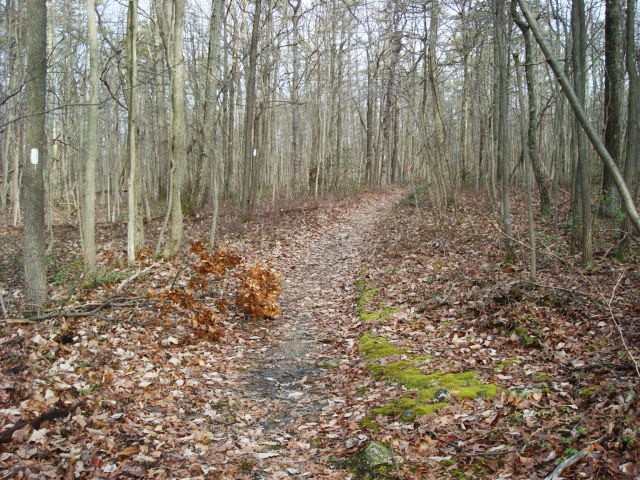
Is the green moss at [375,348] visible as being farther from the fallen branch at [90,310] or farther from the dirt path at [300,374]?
the fallen branch at [90,310]

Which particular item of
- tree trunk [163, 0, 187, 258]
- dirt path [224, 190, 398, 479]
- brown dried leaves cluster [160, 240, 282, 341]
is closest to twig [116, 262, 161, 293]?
brown dried leaves cluster [160, 240, 282, 341]

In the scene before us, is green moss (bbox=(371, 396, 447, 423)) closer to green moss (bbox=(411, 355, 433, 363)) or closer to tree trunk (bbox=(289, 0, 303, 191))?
green moss (bbox=(411, 355, 433, 363))

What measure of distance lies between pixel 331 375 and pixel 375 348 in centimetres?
82

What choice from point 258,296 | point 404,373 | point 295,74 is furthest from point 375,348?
point 295,74

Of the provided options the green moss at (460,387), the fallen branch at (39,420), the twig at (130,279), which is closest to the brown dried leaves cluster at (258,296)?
the twig at (130,279)

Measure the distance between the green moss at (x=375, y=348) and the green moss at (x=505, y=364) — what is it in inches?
52.1

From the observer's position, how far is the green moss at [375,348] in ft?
20.4

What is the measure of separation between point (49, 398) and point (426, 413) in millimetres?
3817

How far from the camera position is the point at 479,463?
3.65 metres

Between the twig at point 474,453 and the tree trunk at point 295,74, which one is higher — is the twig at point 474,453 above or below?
below

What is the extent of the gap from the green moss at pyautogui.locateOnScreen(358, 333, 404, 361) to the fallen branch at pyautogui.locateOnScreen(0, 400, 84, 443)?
11.7 feet

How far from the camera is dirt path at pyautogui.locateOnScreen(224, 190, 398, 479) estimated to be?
423 cm

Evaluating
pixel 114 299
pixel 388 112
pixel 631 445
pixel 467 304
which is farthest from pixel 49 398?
pixel 388 112

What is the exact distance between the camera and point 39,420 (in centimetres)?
422
